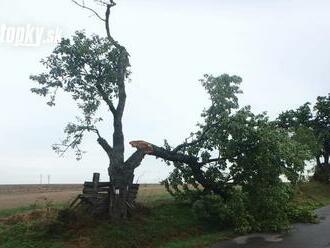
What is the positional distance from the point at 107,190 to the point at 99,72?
5080 millimetres

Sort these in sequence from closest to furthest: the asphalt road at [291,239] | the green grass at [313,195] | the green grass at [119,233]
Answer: the green grass at [119,233]
the asphalt road at [291,239]
the green grass at [313,195]

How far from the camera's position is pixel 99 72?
21.3 meters

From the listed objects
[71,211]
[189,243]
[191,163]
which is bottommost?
[189,243]

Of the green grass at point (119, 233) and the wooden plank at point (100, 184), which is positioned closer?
the green grass at point (119, 233)

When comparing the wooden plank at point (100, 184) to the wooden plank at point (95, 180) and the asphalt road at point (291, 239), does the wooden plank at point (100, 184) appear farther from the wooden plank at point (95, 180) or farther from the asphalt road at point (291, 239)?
the asphalt road at point (291, 239)

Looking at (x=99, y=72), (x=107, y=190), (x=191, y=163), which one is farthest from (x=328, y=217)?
(x=99, y=72)

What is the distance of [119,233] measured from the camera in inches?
738

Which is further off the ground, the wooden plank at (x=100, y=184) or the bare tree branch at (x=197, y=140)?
the bare tree branch at (x=197, y=140)

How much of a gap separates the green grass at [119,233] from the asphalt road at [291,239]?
0.86m

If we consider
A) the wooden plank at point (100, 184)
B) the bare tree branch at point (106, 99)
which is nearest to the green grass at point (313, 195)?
the wooden plank at point (100, 184)

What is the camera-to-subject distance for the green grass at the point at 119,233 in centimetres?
1825

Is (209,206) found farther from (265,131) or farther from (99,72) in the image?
(99,72)

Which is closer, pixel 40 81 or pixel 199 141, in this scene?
pixel 40 81

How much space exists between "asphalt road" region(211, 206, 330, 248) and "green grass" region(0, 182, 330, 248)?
0.86 metres
